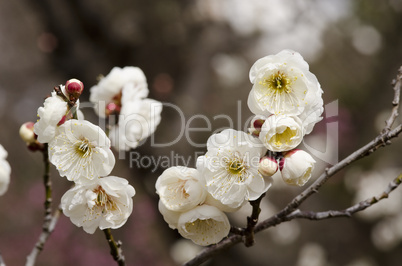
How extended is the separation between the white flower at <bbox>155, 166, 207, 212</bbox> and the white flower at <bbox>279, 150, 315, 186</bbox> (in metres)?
0.18

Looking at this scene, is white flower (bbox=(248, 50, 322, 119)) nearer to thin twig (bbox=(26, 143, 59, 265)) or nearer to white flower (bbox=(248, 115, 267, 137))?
white flower (bbox=(248, 115, 267, 137))

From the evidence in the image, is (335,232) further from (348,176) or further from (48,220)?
(48,220)

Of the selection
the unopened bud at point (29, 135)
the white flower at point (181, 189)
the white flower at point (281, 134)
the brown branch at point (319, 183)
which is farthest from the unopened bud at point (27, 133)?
the white flower at point (281, 134)

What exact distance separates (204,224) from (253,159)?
191 millimetres

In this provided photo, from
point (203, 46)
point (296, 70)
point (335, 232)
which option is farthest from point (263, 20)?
point (296, 70)

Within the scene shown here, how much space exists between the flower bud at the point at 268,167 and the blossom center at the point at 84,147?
0.37 meters

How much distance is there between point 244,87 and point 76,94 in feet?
17.5

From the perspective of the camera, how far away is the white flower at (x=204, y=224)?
3.01 feet

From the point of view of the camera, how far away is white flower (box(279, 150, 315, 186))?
0.88m

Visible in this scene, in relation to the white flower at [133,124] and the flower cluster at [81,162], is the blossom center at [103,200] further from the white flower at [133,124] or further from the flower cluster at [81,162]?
the white flower at [133,124]

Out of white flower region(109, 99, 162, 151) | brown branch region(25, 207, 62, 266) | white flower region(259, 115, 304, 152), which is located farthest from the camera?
white flower region(109, 99, 162, 151)

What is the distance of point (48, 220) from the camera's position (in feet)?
3.90

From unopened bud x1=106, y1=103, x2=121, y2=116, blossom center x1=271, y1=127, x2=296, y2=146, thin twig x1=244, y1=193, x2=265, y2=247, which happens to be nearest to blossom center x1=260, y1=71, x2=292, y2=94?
blossom center x1=271, y1=127, x2=296, y2=146

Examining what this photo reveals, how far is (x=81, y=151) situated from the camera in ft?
3.24
